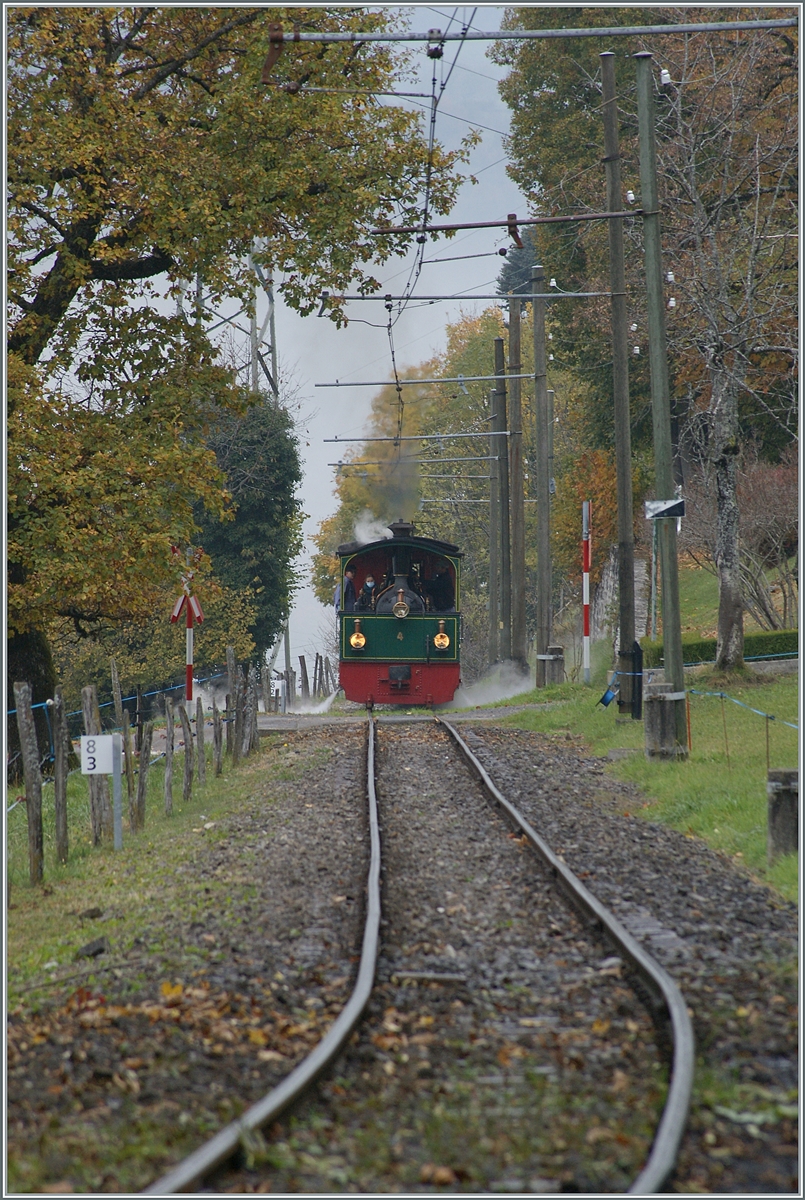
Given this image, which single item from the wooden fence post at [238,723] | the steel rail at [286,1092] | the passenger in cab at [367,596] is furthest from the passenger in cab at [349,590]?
the steel rail at [286,1092]

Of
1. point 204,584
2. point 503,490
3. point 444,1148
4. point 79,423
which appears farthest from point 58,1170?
point 503,490

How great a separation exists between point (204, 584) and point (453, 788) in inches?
270

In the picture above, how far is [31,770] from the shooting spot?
9508 mm

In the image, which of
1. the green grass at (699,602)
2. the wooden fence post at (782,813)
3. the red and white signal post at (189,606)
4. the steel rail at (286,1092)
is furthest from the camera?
the green grass at (699,602)

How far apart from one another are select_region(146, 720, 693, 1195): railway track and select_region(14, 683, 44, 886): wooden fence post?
2.76 m

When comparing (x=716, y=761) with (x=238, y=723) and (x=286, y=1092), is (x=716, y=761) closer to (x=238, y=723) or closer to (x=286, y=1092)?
(x=238, y=723)

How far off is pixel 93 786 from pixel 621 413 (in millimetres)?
10516

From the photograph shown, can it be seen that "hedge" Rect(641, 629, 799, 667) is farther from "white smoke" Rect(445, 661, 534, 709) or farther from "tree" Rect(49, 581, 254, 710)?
"tree" Rect(49, 581, 254, 710)

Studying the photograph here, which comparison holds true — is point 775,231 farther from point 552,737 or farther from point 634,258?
point 552,737

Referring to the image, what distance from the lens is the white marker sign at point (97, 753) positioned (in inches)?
397

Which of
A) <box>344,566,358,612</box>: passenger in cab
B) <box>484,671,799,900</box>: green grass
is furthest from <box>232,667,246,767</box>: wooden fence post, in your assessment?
<box>344,566,358,612</box>: passenger in cab

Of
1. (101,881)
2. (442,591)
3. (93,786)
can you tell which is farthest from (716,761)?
(442,591)

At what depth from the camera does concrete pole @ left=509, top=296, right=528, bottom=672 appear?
28.7 m

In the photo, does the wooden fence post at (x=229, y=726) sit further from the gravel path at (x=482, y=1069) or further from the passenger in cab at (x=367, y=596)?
the gravel path at (x=482, y=1069)
